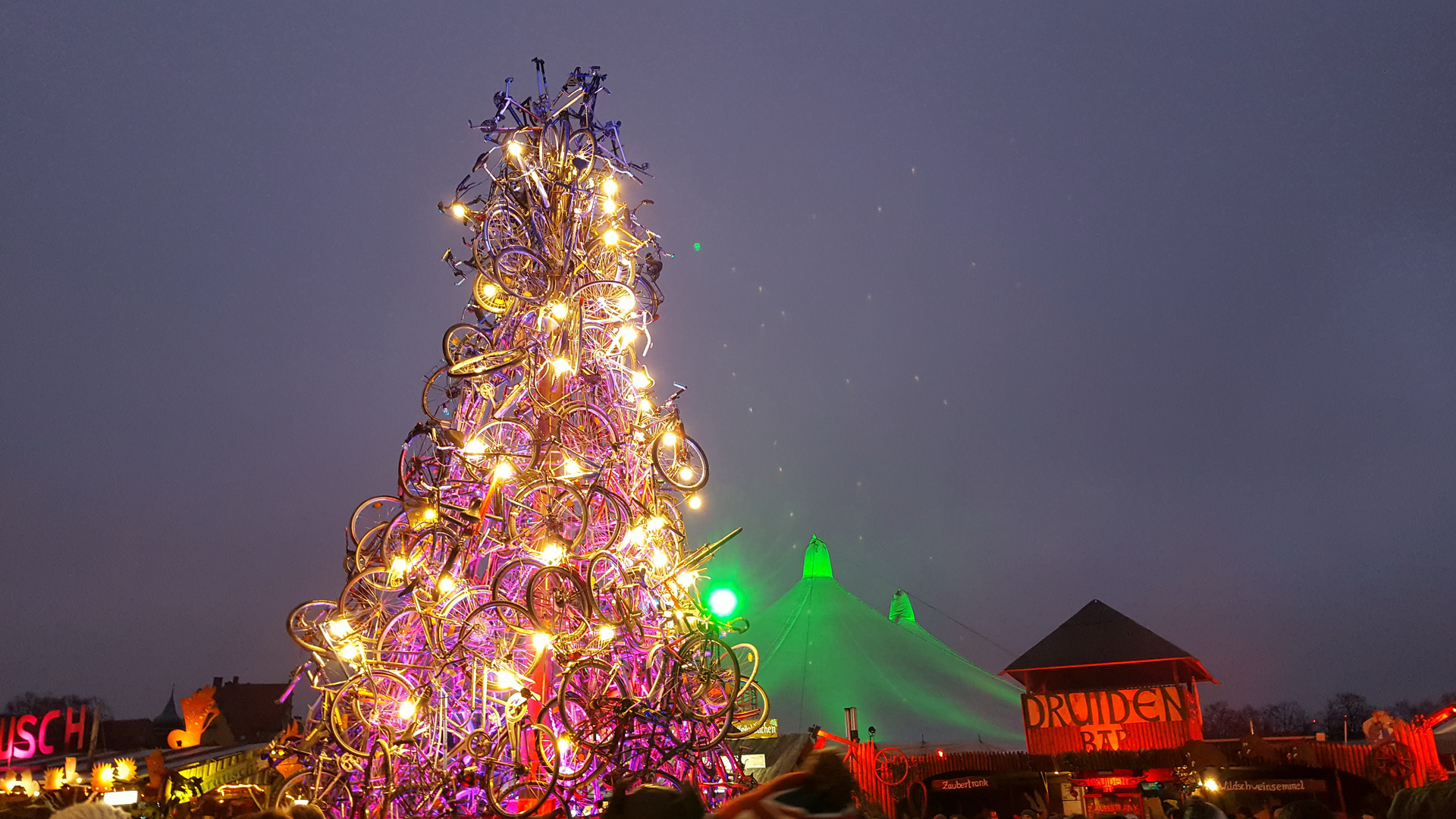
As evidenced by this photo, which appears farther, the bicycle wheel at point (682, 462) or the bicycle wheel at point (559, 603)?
the bicycle wheel at point (682, 462)

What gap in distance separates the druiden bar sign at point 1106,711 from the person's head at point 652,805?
13.4m

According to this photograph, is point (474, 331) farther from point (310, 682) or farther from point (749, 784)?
point (749, 784)

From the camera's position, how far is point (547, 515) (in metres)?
6.51

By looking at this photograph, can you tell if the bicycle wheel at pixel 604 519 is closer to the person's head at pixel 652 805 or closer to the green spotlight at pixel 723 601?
the green spotlight at pixel 723 601

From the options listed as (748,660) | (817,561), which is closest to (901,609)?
(817,561)

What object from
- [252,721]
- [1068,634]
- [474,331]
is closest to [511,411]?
[474,331]

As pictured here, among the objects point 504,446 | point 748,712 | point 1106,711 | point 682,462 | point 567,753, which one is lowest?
point 1106,711

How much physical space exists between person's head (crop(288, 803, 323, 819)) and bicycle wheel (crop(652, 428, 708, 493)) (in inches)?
199

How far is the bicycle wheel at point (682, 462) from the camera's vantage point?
24.0ft

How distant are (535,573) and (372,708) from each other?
68.9 inches

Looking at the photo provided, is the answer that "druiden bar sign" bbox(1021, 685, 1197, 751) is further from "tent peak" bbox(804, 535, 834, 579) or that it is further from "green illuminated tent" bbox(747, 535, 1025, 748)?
"tent peak" bbox(804, 535, 834, 579)

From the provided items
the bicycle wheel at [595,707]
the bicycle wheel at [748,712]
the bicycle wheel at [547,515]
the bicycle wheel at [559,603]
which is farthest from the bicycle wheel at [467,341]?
the bicycle wheel at [748,712]

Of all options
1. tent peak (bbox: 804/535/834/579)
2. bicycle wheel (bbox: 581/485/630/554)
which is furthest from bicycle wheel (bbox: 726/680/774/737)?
tent peak (bbox: 804/535/834/579)

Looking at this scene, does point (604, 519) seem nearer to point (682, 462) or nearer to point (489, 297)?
point (682, 462)
